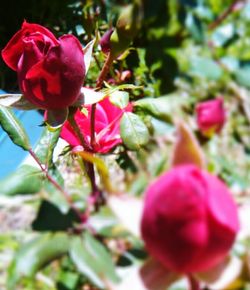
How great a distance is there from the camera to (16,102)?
1.98ft

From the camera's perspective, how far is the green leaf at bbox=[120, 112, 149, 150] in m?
0.61

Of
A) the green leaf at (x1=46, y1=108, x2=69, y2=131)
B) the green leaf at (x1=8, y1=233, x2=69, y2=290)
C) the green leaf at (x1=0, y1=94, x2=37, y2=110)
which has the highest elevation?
the green leaf at (x1=8, y1=233, x2=69, y2=290)

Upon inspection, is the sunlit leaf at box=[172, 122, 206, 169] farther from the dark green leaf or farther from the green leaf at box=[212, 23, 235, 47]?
the dark green leaf

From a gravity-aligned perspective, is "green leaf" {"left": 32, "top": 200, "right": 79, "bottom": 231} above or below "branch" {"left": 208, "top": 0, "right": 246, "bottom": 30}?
below

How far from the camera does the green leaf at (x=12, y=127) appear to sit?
2.08ft

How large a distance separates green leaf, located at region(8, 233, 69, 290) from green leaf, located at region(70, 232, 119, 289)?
0.04 feet

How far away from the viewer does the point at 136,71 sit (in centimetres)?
77

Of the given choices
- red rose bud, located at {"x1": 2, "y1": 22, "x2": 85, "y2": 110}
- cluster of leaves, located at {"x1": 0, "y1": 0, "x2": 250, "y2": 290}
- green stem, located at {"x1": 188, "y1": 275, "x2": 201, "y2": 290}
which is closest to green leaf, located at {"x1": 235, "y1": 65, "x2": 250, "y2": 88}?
cluster of leaves, located at {"x1": 0, "y1": 0, "x2": 250, "y2": 290}

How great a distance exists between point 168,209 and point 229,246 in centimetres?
4

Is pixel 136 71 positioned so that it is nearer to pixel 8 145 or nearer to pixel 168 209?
pixel 8 145

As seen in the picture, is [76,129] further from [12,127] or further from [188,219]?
[188,219]

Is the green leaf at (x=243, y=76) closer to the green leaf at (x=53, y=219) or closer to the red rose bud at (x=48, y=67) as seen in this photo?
the green leaf at (x=53, y=219)

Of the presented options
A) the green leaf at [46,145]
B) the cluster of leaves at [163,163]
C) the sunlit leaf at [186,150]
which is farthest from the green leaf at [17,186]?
the green leaf at [46,145]

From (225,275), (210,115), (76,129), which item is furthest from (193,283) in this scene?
(76,129)
